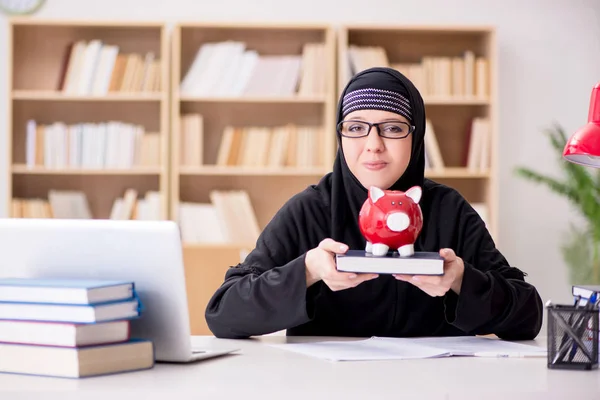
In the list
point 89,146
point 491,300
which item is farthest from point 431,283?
point 89,146

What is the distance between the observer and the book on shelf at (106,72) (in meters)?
4.37

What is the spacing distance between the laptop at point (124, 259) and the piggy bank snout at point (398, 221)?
0.39m

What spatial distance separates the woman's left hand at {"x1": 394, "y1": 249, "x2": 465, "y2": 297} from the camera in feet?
4.97

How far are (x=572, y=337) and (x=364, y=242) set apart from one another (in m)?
0.66

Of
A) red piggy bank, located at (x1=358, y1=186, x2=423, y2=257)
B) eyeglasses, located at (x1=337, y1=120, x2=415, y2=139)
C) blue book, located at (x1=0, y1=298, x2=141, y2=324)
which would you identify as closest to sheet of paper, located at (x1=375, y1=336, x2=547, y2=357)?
red piggy bank, located at (x1=358, y1=186, x2=423, y2=257)

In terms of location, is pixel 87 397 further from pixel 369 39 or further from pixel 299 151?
pixel 369 39

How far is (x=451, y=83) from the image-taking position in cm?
448

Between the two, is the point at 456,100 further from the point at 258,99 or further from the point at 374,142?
the point at 374,142

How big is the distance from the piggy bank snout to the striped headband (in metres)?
0.45

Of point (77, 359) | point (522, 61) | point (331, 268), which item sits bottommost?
point (77, 359)

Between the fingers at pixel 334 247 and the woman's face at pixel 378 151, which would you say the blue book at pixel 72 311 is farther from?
the woman's face at pixel 378 151

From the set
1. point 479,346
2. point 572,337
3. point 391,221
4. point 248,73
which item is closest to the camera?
point 572,337

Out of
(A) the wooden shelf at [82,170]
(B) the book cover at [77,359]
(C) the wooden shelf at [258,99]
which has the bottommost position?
(B) the book cover at [77,359]

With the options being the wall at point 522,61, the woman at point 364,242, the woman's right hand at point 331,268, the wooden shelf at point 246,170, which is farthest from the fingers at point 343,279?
the wall at point 522,61
